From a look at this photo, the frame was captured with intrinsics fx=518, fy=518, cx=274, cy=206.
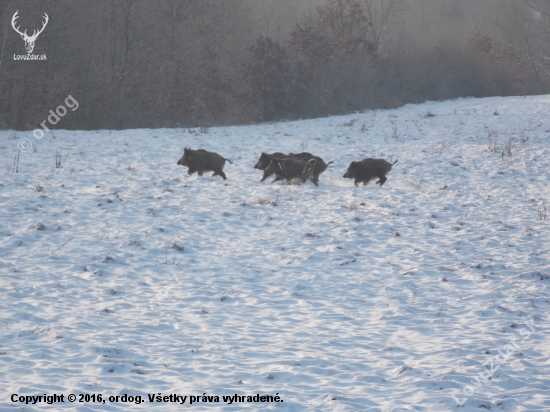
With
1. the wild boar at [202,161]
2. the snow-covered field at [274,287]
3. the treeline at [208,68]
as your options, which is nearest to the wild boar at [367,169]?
the snow-covered field at [274,287]

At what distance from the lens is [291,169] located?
12.2 m

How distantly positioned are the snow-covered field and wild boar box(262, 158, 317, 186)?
0.50m

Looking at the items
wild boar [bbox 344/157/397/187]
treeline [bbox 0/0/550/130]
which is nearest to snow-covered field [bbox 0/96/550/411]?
wild boar [bbox 344/157/397/187]

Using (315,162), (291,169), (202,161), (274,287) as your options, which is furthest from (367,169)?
(274,287)

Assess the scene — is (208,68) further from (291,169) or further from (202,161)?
(291,169)

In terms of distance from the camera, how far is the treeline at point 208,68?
2406 centimetres

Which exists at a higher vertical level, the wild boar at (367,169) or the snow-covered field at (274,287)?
the wild boar at (367,169)

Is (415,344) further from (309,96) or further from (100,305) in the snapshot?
(309,96)

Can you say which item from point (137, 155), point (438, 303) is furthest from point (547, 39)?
point (438, 303)

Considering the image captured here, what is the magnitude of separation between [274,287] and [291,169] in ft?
19.3

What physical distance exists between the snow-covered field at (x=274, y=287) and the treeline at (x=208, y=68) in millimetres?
12314

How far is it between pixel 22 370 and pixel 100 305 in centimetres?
154

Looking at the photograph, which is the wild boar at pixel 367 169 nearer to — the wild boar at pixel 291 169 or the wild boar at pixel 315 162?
the wild boar at pixel 315 162

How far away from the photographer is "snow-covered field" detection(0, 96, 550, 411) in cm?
433
